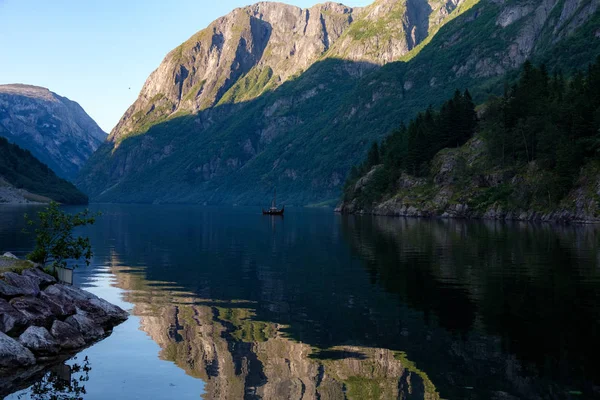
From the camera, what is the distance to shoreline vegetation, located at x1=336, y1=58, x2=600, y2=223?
431 ft

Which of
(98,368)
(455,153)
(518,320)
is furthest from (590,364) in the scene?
(455,153)

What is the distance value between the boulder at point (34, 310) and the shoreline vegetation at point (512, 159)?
118 metres

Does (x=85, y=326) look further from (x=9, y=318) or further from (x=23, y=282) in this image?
(x=23, y=282)

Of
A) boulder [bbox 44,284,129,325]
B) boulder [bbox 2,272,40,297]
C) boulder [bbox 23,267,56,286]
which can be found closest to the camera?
boulder [bbox 2,272,40,297]

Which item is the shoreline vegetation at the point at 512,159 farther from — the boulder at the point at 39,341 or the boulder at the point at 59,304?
the boulder at the point at 39,341

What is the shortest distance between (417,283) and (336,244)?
39.3m

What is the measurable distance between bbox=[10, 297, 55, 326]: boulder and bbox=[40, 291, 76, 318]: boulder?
0.38 m

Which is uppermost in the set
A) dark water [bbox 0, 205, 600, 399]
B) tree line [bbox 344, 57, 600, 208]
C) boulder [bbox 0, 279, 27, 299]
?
tree line [bbox 344, 57, 600, 208]

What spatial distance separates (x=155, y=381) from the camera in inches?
977

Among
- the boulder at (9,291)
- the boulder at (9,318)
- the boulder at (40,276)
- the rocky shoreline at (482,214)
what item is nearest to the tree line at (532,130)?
the rocky shoreline at (482,214)

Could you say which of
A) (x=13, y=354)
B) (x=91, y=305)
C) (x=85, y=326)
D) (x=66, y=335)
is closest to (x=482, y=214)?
(x=91, y=305)

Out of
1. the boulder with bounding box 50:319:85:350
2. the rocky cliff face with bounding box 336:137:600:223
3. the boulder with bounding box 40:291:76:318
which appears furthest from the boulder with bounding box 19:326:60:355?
the rocky cliff face with bounding box 336:137:600:223

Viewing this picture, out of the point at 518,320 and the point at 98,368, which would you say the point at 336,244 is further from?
the point at 98,368

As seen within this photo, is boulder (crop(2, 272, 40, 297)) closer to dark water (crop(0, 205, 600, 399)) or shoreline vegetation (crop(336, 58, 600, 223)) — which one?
dark water (crop(0, 205, 600, 399))
